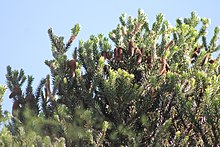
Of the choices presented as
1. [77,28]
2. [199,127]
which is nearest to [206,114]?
[199,127]

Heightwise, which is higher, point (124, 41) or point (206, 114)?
point (124, 41)

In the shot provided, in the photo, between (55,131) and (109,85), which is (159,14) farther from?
(55,131)

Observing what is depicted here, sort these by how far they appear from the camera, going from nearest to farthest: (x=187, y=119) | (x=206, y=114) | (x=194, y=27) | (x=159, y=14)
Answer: (x=206, y=114) → (x=187, y=119) → (x=159, y=14) → (x=194, y=27)

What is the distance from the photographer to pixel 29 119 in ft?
21.6

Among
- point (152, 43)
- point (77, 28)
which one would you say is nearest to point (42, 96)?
point (77, 28)

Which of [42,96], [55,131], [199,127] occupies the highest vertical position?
[42,96]

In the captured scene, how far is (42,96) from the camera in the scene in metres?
6.85

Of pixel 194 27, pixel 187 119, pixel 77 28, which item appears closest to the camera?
pixel 187 119

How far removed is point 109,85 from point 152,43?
1053mm

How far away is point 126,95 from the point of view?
630 centimetres

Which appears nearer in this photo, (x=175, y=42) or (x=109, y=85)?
(x=109, y=85)

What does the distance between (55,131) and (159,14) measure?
2.52 metres

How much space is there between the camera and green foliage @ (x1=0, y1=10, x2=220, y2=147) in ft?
20.0

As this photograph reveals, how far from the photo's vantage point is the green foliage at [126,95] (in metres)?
6.11
